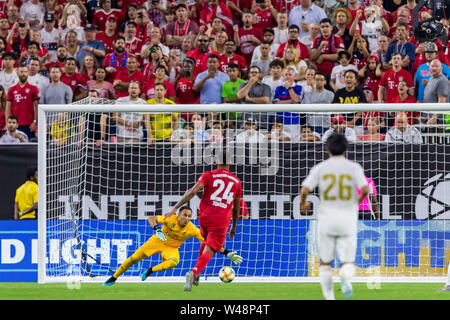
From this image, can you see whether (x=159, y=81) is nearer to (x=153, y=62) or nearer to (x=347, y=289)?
(x=153, y=62)

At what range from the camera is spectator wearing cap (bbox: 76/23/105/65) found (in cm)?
1858

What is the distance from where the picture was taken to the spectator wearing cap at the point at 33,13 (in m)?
20.1

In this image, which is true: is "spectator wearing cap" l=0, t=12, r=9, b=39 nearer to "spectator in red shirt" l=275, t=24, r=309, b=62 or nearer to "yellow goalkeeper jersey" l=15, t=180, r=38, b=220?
"yellow goalkeeper jersey" l=15, t=180, r=38, b=220

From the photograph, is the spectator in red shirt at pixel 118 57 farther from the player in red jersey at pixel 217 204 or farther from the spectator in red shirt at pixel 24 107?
the player in red jersey at pixel 217 204

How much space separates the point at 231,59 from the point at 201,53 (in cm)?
65

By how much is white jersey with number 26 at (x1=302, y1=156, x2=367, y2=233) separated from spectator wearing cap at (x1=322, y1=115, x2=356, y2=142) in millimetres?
5773

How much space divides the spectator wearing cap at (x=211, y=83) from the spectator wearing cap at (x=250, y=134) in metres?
1.69

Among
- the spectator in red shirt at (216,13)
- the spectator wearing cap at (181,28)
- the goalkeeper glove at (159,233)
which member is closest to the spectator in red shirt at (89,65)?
the spectator wearing cap at (181,28)

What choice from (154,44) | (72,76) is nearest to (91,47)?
(72,76)

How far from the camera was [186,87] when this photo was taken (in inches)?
663

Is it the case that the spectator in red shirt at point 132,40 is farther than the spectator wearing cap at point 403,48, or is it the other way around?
the spectator in red shirt at point 132,40

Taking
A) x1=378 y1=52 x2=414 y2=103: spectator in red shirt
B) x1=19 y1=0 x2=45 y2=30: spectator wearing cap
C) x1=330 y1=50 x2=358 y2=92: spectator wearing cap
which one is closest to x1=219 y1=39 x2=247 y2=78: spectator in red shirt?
x1=330 y1=50 x2=358 y2=92: spectator wearing cap

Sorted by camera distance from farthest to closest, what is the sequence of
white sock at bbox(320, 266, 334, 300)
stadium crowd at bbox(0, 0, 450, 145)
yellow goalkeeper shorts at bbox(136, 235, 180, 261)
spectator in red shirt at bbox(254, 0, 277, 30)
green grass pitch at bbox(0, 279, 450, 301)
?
spectator in red shirt at bbox(254, 0, 277, 30) → stadium crowd at bbox(0, 0, 450, 145) → yellow goalkeeper shorts at bbox(136, 235, 180, 261) → green grass pitch at bbox(0, 279, 450, 301) → white sock at bbox(320, 266, 334, 300)

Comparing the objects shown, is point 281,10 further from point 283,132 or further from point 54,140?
point 54,140
